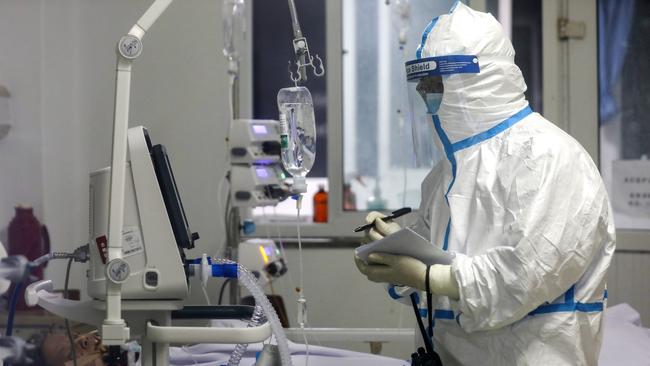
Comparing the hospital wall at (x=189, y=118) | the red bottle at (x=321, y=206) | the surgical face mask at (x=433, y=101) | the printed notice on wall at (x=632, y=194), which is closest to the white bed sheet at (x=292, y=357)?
the surgical face mask at (x=433, y=101)

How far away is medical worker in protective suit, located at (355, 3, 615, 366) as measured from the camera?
5.57 ft

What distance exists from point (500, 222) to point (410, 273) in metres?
0.24

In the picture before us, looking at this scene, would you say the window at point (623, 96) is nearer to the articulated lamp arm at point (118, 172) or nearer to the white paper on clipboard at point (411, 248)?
the white paper on clipboard at point (411, 248)

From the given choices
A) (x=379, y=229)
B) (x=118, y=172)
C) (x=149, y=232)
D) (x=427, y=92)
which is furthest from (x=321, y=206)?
(x=118, y=172)

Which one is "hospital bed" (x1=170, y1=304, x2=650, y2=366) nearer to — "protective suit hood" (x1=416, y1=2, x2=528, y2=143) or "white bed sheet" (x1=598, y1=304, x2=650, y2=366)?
"white bed sheet" (x1=598, y1=304, x2=650, y2=366)

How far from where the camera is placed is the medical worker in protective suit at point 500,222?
5.57ft

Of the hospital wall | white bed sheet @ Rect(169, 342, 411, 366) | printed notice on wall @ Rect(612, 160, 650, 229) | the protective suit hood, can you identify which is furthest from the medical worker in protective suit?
printed notice on wall @ Rect(612, 160, 650, 229)

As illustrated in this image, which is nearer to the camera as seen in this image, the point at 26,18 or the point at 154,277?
the point at 154,277

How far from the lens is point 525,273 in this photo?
167cm

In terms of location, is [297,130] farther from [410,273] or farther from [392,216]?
[410,273]

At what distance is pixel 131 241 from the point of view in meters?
1.66

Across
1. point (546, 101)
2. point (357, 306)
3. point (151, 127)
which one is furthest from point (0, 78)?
Answer: point (546, 101)

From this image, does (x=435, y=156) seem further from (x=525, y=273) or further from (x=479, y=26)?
(x=525, y=273)

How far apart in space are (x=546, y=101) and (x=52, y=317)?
8.33ft
